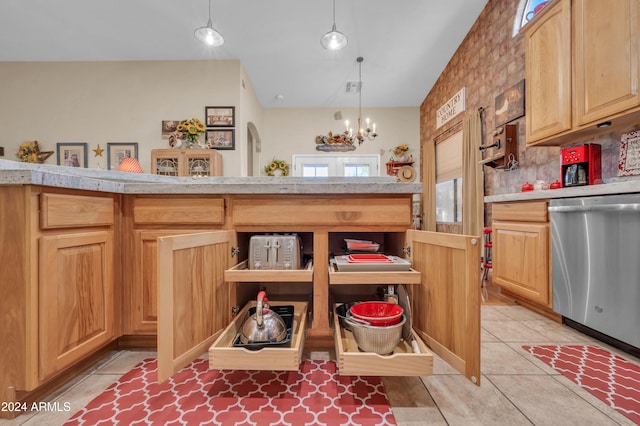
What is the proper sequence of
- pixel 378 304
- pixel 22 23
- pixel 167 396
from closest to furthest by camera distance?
pixel 167 396 < pixel 378 304 < pixel 22 23

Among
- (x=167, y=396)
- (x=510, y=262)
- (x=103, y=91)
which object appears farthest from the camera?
(x=103, y=91)

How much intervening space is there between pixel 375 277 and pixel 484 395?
2.07ft

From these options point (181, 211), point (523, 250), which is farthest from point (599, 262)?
point (181, 211)

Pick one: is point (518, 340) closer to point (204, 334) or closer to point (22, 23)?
point (204, 334)

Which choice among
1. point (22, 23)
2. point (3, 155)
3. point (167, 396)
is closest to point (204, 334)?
point (167, 396)

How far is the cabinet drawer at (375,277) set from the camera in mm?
1105

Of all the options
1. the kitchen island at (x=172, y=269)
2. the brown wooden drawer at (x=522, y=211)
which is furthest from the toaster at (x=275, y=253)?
the brown wooden drawer at (x=522, y=211)

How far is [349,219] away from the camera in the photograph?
4.17 feet

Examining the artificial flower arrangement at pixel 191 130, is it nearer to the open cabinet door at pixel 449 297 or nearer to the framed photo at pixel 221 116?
the framed photo at pixel 221 116

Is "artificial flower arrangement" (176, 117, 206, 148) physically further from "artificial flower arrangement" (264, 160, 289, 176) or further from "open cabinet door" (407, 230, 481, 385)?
"open cabinet door" (407, 230, 481, 385)

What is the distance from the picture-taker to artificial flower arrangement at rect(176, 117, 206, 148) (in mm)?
3627

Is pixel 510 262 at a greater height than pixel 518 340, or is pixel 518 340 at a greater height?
pixel 510 262

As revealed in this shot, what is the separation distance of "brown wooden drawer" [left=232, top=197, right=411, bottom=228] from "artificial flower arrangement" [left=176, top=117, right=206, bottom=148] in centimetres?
292

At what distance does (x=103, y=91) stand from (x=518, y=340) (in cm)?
569
